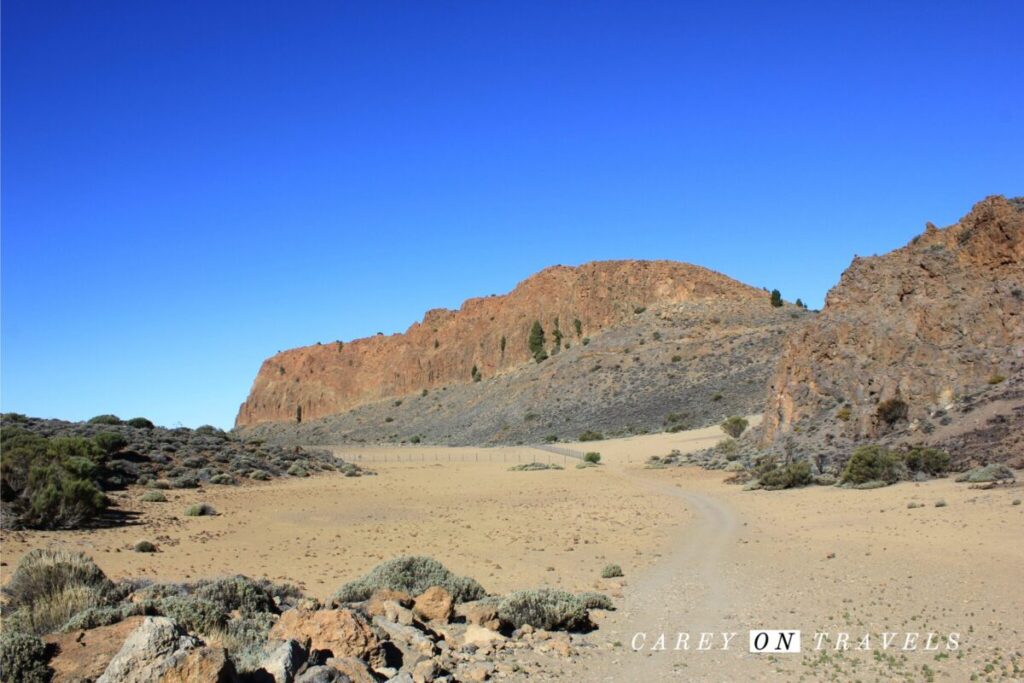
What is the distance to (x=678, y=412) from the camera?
59.0m

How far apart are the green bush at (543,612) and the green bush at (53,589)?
446 cm

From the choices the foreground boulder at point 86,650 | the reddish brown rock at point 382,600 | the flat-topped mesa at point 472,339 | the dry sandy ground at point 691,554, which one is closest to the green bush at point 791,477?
the dry sandy ground at point 691,554

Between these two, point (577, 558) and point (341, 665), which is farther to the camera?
point (577, 558)

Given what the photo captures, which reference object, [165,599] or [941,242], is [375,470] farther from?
[165,599]

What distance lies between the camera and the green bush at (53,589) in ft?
23.5

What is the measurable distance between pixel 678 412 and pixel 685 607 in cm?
4953

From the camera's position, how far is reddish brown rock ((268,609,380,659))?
6801 millimetres

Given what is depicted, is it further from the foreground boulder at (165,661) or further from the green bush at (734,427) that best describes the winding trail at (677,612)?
the green bush at (734,427)

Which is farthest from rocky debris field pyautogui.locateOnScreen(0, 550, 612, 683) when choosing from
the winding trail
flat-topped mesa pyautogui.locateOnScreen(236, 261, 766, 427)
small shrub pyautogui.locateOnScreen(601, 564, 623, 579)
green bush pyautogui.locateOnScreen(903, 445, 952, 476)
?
flat-topped mesa pyautogui.locateOnScreen(236, 261, 766, 427)

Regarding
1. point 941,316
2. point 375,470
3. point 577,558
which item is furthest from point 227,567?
point 375,470

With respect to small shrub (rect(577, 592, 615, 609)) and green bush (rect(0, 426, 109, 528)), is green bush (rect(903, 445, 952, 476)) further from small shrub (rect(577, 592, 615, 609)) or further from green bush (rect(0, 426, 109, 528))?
green bush (rect(0, 426, 109, 528))

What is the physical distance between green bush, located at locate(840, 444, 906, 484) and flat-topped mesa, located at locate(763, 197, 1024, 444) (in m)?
3.51

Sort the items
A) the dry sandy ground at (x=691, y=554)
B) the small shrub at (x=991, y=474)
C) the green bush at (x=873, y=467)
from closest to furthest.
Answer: the dry sandy ground at (x=691, y=554)
the small shrub at (x=991, y=474)
the green bush at (x=873, y=467)

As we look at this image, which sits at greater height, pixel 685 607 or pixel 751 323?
pixel 751 323
